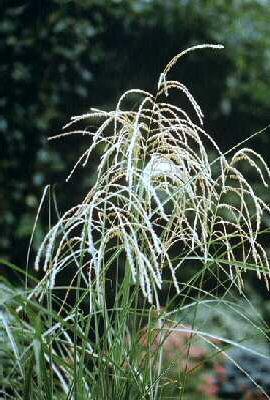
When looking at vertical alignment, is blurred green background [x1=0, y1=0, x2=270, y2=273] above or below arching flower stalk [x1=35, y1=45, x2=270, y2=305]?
below

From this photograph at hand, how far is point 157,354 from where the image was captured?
A: 1741mm

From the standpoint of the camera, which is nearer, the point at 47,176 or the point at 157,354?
the point at 157,354

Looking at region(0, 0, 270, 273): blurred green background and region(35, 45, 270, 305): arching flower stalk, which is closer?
region(35, 45, 270, 305): arching flower stalk

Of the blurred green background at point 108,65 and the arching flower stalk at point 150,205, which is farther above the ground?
the arching flower stalk at point 150,205

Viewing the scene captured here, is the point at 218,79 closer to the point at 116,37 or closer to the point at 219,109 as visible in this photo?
the point at 219,109

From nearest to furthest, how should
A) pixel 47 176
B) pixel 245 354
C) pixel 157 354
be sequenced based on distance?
pixel 157 354 → pixel 245 354 → pixel 47 176

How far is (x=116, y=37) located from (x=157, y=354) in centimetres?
276

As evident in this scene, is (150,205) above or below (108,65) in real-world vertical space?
above

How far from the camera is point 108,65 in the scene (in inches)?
169

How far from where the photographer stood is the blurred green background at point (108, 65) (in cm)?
419

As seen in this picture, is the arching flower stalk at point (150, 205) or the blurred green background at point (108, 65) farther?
the blurred green background at point (108, 65)

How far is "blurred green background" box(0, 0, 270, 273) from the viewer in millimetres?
4188

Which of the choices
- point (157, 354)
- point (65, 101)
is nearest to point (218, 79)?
point (65, 101)

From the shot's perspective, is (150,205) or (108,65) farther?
(108,65)
